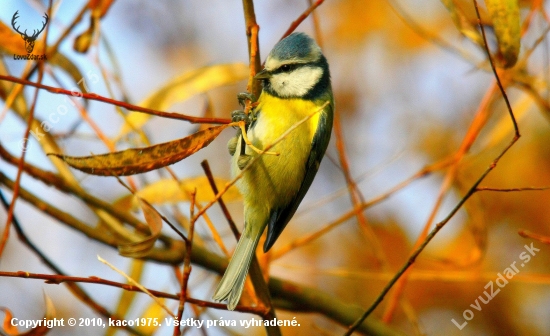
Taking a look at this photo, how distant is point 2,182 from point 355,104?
3.15 metres

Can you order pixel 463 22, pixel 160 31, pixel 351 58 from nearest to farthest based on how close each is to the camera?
pixel 463 22
pixel 351 58
pixel 160 31

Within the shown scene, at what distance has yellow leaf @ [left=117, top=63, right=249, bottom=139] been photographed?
2389 mm

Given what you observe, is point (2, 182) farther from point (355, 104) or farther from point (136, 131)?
point (355, 104)

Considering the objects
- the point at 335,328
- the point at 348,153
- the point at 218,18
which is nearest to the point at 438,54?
the point at 348,153

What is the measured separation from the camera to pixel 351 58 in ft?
16.1

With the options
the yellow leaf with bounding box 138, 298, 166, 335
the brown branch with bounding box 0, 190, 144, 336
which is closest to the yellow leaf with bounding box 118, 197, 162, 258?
the brown branch with bounding box 0, 190, 144, 336

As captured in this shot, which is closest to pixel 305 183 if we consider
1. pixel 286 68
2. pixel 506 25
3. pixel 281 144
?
pixel 281 144

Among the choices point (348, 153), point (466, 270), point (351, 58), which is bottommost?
point (466, 270)

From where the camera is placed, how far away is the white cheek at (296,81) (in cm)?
227

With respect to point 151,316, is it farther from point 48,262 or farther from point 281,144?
point 281,144

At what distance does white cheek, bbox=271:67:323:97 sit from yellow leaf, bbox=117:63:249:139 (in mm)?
191

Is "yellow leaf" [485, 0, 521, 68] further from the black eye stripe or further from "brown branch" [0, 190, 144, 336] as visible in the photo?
"brown branch" [0, 190, 144, 336]

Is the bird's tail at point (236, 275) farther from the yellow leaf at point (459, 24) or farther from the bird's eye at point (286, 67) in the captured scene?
the yellow leaf at point (459, 24)

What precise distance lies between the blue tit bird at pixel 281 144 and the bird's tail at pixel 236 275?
0.12 m
